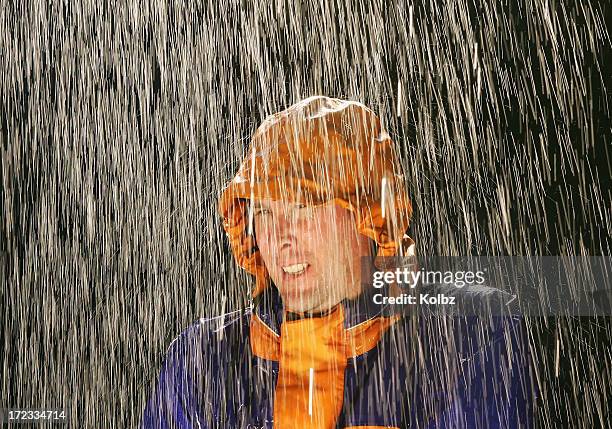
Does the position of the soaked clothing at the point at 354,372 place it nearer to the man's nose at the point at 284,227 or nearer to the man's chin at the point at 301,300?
the man's chin at the point at 301,300

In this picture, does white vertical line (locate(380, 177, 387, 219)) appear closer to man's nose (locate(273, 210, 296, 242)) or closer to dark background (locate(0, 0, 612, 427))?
dark background (locate(0, 0, 612, 427))

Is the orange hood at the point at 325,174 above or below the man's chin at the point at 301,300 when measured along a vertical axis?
above

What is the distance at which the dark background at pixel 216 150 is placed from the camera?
4.86 ft

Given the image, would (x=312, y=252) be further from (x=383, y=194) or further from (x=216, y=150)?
(x=216, y=150)

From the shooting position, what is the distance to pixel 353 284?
145 cm

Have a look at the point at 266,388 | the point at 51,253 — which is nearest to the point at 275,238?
the point at 266,388

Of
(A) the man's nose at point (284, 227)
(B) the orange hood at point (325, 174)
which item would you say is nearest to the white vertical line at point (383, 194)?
(B) the orange hood at point (325, 174)

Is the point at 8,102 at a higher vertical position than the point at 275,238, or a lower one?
higher

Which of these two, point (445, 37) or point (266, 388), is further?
point (445, 37)

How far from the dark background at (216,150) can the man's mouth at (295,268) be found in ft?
0.40

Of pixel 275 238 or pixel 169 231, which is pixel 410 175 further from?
pixel 169 231

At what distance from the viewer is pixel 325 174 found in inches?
58.0

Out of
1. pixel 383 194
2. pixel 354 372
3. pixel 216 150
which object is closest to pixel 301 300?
pixel 354 372

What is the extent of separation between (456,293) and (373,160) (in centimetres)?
36
